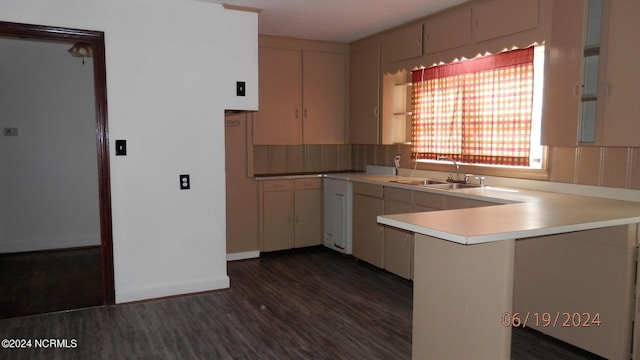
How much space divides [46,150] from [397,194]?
4.00m

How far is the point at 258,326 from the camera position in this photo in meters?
3.22

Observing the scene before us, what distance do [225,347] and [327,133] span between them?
318 centimetres

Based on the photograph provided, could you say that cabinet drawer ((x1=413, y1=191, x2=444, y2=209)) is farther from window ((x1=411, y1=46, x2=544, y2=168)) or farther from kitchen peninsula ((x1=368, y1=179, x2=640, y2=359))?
window ((x1=411, y1=46, x2=544, y2=168))

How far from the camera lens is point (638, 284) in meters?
2.51

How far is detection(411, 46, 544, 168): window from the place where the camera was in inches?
141

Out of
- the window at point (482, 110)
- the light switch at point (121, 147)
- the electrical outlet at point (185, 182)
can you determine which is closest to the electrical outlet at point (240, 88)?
the electrical outlet at point (185, 182)

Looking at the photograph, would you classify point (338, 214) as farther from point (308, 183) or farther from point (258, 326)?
point (258, 326)

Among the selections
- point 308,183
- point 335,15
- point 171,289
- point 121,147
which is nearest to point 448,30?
point 335,15

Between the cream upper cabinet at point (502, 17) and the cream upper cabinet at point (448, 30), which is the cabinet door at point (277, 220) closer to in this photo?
the cream upper cabinet at point (448, 30)

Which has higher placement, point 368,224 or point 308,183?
point 308,183

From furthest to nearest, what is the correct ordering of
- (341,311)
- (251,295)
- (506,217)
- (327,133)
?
(327,133)
(251,295)
(341,311)
(506,217)

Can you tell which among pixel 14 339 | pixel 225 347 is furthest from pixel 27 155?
pixel 225 347

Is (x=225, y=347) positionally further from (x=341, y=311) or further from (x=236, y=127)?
(x=236, y=127)
